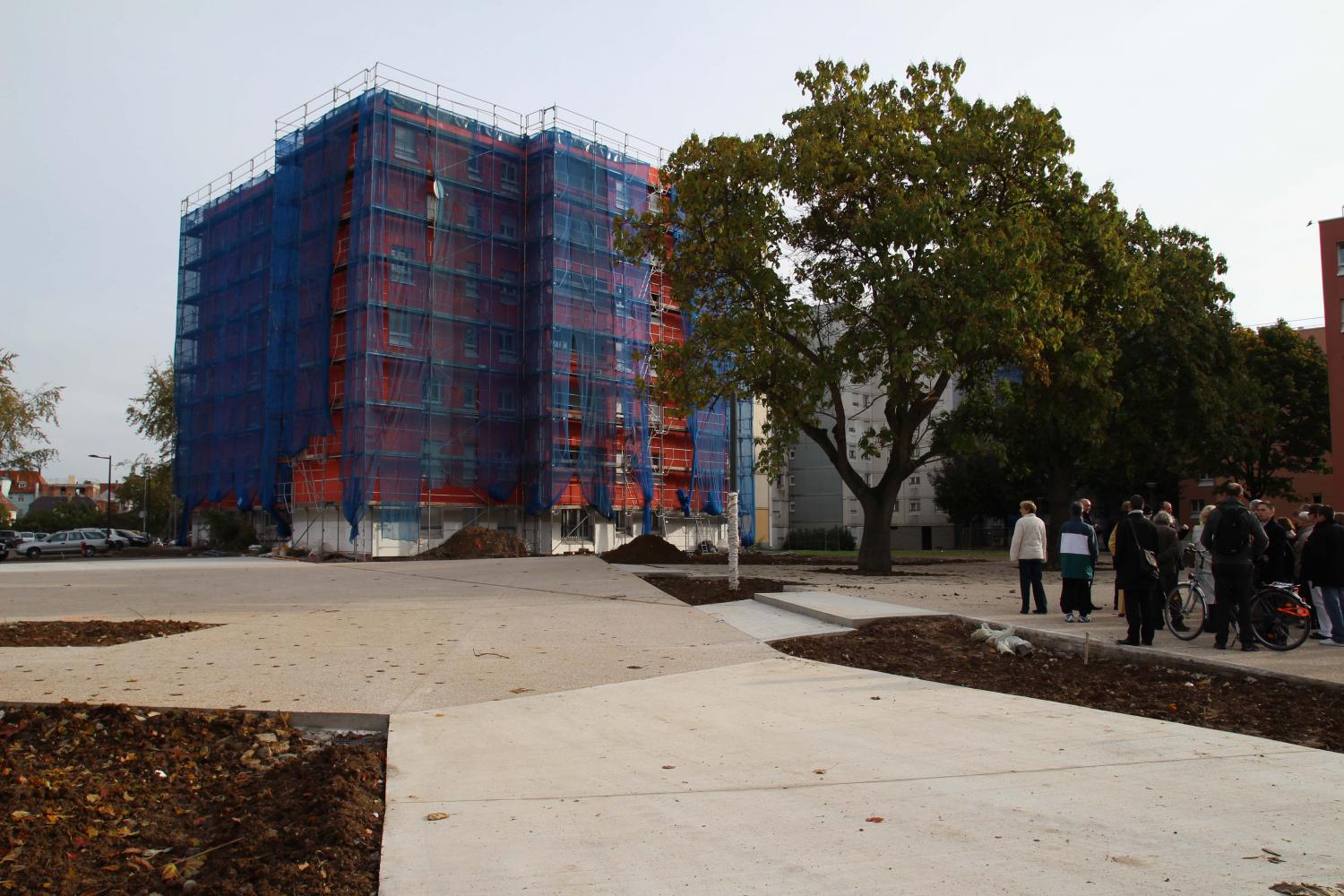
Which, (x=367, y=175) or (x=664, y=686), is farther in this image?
(x=367, y=175)

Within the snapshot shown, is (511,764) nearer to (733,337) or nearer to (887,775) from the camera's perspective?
(887,775)

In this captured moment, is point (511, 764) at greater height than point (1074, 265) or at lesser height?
lesser

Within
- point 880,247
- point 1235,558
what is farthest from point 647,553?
point 1235,558

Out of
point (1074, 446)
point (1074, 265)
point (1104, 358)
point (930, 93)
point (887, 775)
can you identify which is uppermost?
point (930, 93)

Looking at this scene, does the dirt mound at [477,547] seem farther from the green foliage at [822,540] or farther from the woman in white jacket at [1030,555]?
the green foliage at [822,540]

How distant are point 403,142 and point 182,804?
38.6 m

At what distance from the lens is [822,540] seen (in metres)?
66.6

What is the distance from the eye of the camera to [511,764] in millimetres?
5984

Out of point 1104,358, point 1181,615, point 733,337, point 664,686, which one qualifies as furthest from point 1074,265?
point 664,686

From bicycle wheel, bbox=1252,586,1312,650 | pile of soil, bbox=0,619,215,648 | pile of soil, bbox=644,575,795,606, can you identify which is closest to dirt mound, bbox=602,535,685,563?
pile of soil, bbox=644,575,795,606

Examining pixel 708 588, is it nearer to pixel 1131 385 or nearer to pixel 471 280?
pixel 1131 385

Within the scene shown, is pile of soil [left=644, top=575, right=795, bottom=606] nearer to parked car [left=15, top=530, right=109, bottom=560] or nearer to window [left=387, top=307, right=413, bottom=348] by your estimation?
window [left=387, top=307, right=413, bottom=348]

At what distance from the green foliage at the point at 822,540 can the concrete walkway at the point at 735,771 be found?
55.8 meters

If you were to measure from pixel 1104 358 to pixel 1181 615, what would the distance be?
15.7 meters
